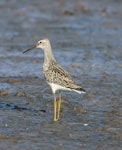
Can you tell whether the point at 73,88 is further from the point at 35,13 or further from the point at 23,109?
the point at 35,13

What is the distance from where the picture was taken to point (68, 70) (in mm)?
15531

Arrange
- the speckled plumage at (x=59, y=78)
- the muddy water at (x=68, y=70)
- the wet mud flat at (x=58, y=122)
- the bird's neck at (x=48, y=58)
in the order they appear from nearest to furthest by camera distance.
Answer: the wet mud flat at (x=58, y=122) → the muddy water at (x=68, y=70) → the speckled plumage at (x=59, y=78) → the bird's neck at (x=48, y=58)

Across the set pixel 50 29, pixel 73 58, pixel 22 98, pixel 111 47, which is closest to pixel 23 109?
pixel 22 98

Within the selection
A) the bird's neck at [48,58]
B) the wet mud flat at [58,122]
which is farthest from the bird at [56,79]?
the wet mud flat at [58,122]

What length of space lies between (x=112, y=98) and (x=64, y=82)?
2.10m

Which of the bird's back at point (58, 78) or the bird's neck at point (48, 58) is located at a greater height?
the bird's neck at point (48, 58)

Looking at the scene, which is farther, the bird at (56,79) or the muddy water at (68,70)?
the bird at (56,79)

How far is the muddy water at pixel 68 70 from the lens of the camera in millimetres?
9893

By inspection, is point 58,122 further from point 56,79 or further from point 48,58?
point 48,58

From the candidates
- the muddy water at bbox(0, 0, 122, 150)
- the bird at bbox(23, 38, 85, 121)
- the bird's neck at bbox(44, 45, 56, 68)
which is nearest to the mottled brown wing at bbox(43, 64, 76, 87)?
the bird at bbox(23, 38, 85, 121)

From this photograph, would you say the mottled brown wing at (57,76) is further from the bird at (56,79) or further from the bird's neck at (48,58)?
the bird's neck at (48,58)

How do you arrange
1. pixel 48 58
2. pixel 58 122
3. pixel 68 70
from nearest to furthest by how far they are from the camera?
pixel 58 122 → pixel 48 58 → pixel 68 70

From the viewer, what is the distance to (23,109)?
38.5 feet

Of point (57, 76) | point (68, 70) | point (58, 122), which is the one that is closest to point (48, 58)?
point (57, 76)
